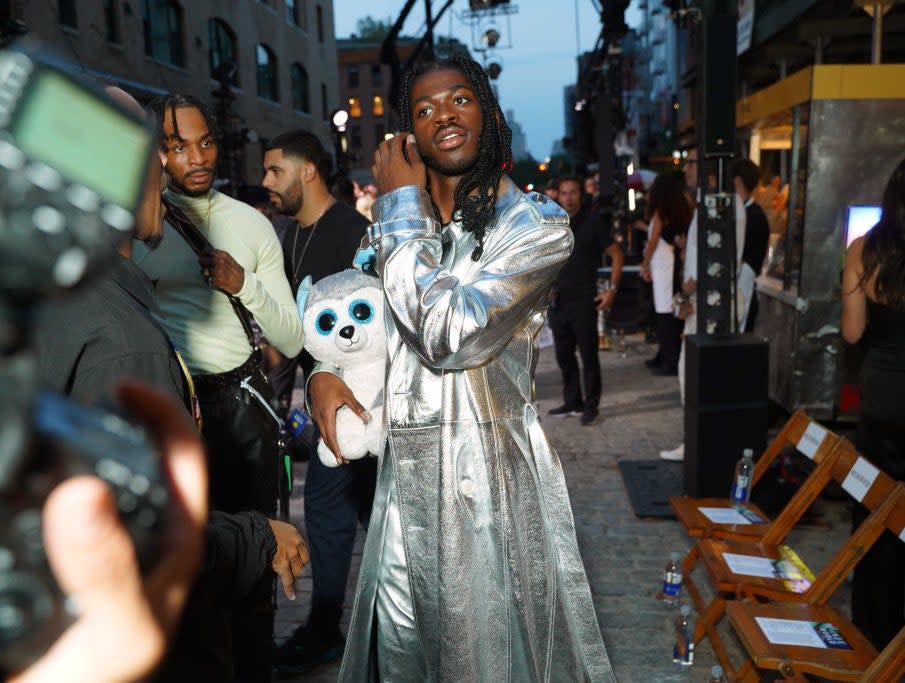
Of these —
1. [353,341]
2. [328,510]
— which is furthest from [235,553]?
[328,510]

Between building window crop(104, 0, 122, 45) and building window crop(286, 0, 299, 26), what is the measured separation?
1422cm

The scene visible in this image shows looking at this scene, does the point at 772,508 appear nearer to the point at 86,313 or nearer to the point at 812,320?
the point at 812,320

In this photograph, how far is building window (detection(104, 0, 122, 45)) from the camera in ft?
57.4

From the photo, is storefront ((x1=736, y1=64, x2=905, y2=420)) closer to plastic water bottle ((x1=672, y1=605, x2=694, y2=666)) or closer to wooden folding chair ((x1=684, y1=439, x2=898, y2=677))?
wooden folding chair ((x1=684, y1=439, x2=898, y2=677))

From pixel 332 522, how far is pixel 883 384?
2299 millimetres

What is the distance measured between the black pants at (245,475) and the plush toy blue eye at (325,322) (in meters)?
0.38

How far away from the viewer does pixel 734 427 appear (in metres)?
4.99

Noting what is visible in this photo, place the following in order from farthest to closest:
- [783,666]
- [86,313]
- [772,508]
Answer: [772,508]
[783,666]
[86,313]

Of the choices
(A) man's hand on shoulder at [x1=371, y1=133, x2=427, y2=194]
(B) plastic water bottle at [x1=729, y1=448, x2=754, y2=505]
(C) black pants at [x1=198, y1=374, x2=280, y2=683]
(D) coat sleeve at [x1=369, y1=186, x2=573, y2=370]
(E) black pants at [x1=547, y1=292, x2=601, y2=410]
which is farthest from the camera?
(E) black pants at [x1=547, y1=292, x2=601, y2=410]

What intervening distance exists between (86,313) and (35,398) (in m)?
0.88

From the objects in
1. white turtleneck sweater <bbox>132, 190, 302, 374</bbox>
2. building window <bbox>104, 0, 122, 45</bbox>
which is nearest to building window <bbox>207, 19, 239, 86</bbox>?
building window <bbox>104, 0, 122, 45</bbox>

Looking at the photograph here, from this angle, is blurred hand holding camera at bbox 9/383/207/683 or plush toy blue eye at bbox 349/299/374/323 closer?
blurred hand holding camera at bbox 9/383/207/683

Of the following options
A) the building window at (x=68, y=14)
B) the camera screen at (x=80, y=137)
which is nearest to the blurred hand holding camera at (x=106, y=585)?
the camera screen at (x=80, y=137)

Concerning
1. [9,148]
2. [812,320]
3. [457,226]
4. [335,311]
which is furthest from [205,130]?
[812,320]
